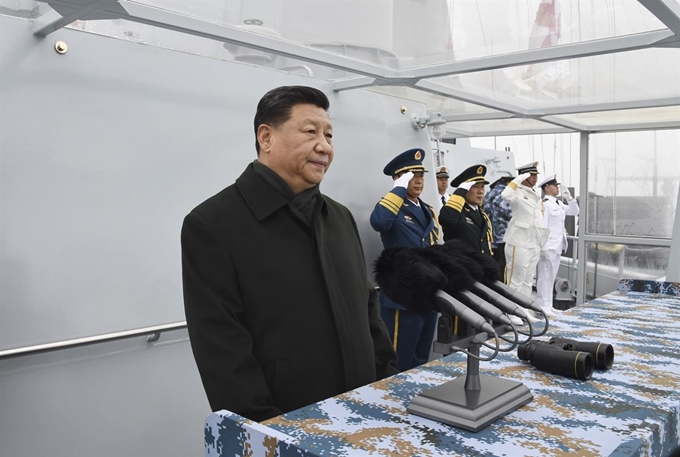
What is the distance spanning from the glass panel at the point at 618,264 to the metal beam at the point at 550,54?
178 inches

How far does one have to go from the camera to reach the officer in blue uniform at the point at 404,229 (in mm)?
4250

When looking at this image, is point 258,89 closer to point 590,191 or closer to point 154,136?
point 154,136

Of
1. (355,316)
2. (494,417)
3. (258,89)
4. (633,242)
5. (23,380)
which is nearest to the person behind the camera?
(494,417)

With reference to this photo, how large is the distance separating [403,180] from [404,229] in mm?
383

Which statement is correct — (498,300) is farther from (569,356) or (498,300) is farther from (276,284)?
(276,284)

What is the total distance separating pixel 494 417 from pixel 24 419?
196 centimetres

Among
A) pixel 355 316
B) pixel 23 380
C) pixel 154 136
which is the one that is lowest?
pixel 23 380

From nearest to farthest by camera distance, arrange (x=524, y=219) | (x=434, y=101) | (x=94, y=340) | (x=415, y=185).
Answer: (x=94, y=340) → (x=415, y=185) → (x=434, y=101) → (x=524, y=219)

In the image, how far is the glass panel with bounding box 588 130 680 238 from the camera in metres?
6.90

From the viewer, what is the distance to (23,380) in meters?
2.37

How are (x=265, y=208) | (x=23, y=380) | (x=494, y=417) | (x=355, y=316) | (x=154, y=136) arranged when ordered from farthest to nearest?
(x=154, y=136), (x=23, y=380), (x=355, y=316), (x=265, y=208), (x=494, y=417)

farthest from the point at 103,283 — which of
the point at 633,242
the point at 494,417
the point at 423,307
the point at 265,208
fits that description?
the point at 633,242

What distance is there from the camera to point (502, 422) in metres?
1.42

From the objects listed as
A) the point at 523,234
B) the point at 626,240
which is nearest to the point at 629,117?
the point at 626,240
